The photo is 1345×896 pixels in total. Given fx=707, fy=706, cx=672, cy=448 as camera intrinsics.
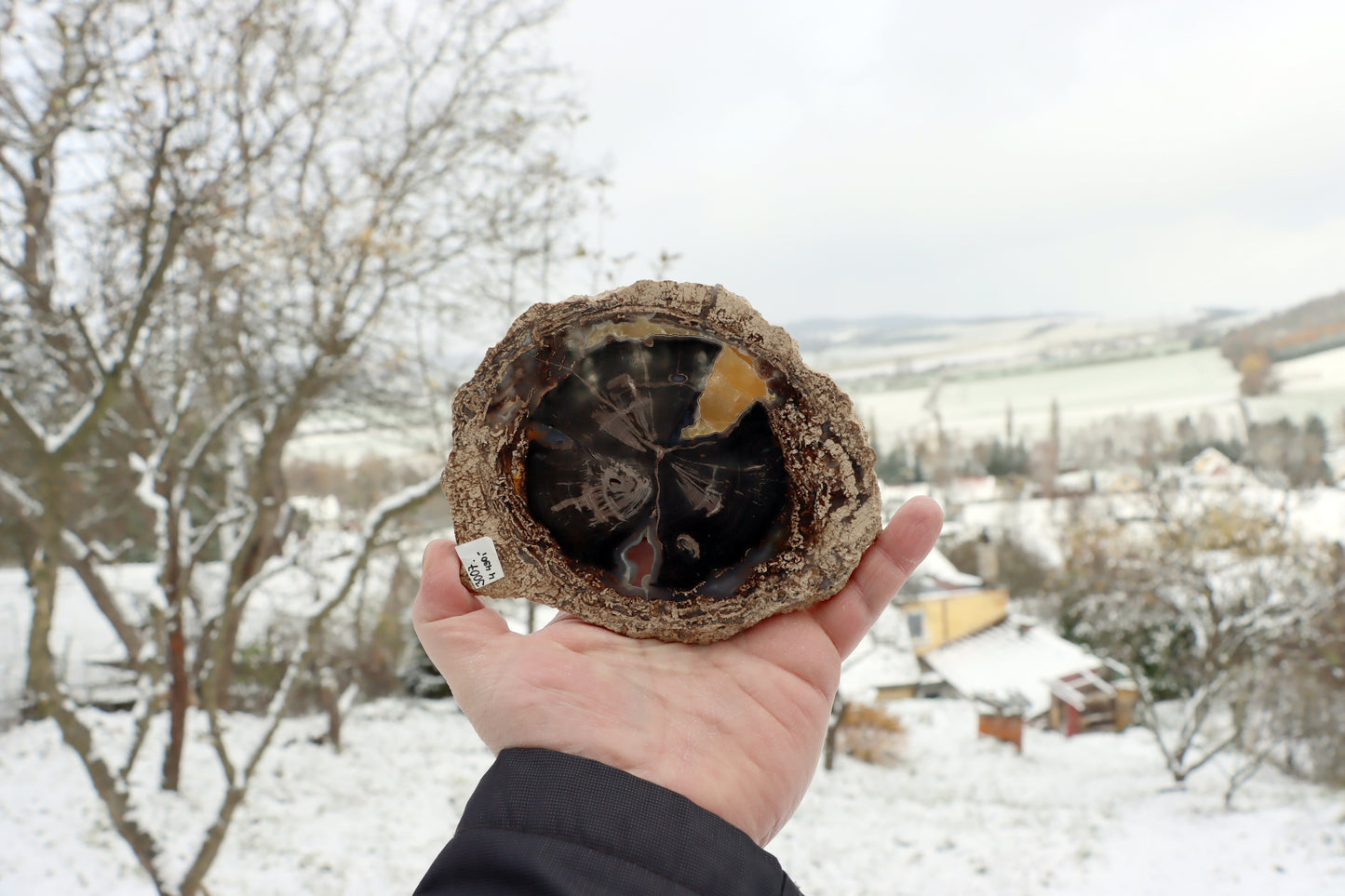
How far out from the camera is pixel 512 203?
21.0ft

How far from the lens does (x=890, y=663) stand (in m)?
18.1

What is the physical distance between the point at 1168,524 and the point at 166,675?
14849mm

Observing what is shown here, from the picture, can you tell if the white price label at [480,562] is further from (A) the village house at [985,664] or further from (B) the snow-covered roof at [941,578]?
(B) the snow-covered roof at [941,578]

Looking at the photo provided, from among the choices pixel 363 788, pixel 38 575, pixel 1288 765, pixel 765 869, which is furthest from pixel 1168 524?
pixel 38 575

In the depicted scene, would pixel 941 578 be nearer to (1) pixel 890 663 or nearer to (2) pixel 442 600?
(1) pixel 890 663

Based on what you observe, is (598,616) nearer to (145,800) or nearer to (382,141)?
(382,141)

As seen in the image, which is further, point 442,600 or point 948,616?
point 948,616

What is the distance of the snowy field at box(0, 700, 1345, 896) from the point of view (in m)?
6.22

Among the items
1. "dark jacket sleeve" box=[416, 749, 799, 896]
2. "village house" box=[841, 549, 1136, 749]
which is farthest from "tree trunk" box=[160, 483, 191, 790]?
"village house" box=[841, 549, 1136, 749]

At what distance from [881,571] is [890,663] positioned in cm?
1779

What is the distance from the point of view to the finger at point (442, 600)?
65.7 inches

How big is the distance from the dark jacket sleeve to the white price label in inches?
20.1

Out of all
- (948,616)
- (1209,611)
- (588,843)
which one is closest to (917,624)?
(948,616)

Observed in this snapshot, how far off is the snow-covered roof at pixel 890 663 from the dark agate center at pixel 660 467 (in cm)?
1479
